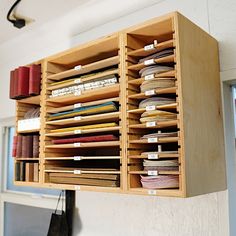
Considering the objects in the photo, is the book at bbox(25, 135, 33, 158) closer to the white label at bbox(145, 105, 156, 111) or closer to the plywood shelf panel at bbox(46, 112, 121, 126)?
the plywood shelf panel at bbox(46, 112, 121, 126)

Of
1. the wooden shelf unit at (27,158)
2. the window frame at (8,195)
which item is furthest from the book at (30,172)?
the window frame at (8,195)

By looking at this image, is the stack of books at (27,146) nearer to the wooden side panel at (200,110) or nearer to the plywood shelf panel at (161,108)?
the plywood shelf panel at (161,108)

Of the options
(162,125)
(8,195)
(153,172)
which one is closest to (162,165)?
(153,172)

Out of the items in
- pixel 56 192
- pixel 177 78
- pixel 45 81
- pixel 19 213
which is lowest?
pixel 19 213

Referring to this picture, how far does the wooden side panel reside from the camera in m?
1.29


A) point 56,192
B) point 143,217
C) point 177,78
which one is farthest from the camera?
point 56,192

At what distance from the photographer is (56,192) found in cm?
257

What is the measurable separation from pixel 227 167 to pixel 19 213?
2.21 metres

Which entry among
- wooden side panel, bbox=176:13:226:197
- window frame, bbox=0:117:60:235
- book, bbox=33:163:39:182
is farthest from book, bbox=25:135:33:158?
wooden side panel, bbox=176:13:226:197

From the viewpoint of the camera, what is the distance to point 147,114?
1.44 metres

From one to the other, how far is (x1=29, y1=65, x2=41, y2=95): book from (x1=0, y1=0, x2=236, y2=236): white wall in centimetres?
51

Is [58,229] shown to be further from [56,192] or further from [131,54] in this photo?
[131,54]

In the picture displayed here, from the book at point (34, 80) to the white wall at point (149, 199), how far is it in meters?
0.51

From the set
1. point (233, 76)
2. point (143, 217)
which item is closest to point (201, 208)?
point (143, 217)
